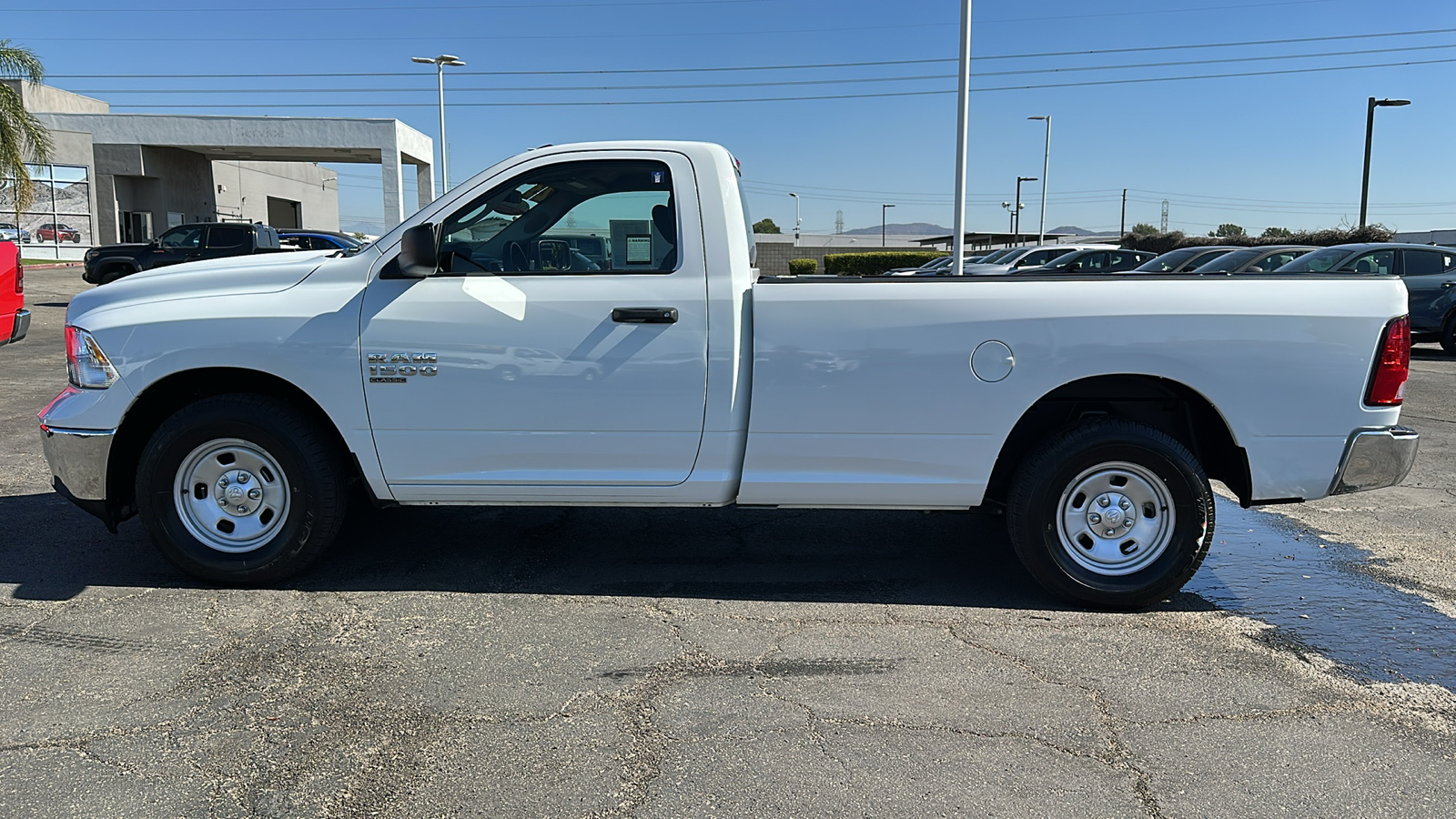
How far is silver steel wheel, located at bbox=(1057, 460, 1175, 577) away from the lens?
449 centimetres

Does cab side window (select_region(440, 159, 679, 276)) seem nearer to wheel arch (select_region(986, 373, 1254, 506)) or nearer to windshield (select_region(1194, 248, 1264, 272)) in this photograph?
wheel arch (select_region(986, 373, 1254, 506))

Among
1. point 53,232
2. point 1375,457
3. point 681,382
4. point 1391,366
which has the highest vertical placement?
point 53,232

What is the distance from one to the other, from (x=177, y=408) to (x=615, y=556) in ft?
7.03

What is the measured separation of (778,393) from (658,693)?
1391 mm

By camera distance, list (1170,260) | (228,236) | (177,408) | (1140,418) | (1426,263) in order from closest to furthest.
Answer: (1140,418), (177,408), (1426,263), (1170,260), (228,236)

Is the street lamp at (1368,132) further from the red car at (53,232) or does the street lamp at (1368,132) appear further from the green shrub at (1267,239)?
the red car at (53,232)

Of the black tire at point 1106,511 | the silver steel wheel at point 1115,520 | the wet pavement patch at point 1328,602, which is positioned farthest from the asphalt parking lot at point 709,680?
the silver steel wheel at point 1115,520

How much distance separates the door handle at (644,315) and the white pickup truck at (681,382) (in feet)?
0.04

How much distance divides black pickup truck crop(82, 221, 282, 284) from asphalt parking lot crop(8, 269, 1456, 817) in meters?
19.3

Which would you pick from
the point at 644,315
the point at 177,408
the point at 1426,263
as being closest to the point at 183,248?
the point at 177,408

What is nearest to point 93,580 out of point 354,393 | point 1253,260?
point 354,393

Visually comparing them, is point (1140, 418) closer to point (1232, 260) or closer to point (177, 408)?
point (177, 408)

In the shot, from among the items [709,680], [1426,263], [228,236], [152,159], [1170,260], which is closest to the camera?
[709,680]

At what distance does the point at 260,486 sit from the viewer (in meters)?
4.66
